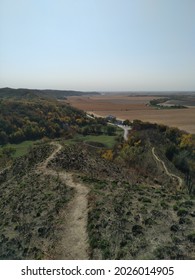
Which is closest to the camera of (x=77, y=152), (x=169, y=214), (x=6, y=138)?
(x=169, y=214)

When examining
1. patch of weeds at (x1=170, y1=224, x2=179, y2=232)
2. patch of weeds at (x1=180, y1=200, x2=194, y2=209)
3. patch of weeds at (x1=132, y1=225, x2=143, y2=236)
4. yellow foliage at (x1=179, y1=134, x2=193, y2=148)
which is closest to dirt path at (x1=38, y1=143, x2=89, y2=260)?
patch of weeds at (x1=132, y1=225, x2=143, y2=236)

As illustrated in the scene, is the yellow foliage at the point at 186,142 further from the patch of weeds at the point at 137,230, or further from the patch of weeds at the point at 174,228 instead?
the patch of weeds at the point at 137,230

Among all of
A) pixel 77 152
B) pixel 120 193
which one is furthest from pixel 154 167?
pixel 120 193

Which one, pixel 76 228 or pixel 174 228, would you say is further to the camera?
pixel 76 228

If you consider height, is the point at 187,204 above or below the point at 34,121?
above

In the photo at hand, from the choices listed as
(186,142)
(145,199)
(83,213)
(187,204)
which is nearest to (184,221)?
(187,204)

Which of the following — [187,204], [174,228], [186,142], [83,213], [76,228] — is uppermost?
[174,228]

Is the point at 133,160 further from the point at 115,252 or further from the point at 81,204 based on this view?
the point at 115,252

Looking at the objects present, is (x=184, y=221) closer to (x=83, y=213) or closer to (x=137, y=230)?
(x=137, y=230)
